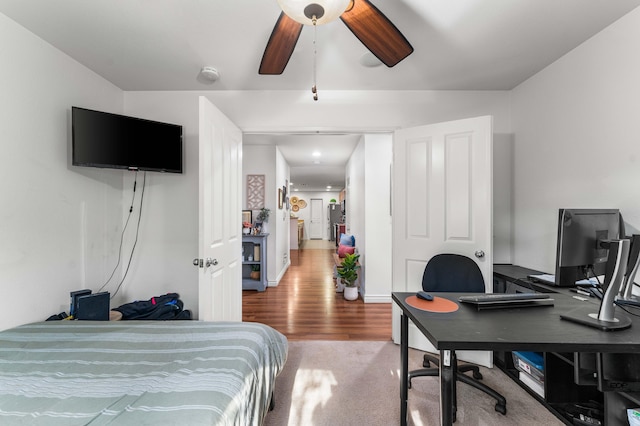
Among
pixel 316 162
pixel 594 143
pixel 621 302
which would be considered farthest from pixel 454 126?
pixel 316 162

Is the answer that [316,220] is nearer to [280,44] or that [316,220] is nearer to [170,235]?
[170,235]

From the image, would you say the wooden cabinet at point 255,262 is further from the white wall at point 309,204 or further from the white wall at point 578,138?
the white wall at point 309,204

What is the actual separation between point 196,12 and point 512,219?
3038 millimetres

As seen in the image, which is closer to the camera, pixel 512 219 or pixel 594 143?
pixel 594 143

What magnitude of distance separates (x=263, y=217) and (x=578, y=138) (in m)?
3.91

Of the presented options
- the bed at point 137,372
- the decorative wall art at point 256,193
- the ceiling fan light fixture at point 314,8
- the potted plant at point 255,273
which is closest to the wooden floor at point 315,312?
the potted plant at point 255,273

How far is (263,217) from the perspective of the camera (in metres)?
4.55

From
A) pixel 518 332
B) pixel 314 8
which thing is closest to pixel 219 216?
pixel 314 8

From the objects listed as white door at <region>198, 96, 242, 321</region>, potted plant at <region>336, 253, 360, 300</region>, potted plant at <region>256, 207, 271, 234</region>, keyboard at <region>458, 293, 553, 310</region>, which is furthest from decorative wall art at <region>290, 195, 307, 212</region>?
keyboard at <region>458, 293, 553, 310</region>

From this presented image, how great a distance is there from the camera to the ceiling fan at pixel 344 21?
110 centimetres

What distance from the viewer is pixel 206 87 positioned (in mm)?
2568

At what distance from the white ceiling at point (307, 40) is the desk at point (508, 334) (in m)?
1.68

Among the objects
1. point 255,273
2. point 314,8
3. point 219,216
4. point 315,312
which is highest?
point 314,8

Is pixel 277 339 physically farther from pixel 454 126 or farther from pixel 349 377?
pixel 454 126
